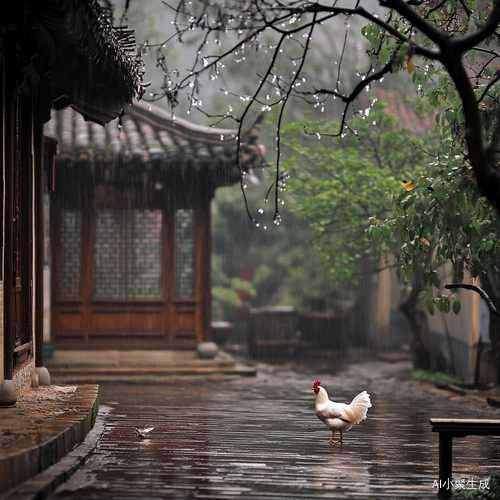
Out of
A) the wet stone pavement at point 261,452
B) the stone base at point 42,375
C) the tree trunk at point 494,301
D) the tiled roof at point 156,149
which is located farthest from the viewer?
the tiled roof at point 156,149

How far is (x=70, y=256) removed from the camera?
14719 millimetres

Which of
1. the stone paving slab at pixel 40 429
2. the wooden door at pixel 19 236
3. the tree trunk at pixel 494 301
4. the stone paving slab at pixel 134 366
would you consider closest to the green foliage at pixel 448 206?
the stone paving slab at pixel 40 429

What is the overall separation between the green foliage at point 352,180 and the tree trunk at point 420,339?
1.10 meters

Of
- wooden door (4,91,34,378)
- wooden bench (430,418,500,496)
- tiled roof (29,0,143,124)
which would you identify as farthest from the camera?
wooden door (4,91,34,378)

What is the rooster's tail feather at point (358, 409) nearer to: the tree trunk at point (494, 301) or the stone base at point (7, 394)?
the stone base at point (7, 394)

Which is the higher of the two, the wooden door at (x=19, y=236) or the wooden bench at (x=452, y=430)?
the wooden door at (x=19, y=236)

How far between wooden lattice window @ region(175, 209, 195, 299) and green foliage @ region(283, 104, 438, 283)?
228 cm

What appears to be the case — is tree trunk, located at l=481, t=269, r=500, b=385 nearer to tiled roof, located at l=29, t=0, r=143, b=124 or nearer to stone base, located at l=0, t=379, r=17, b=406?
tiled roof, located at l=29, t=0, r=143, b=124

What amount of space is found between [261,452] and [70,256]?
29.9ft

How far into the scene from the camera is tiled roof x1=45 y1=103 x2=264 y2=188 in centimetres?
1402

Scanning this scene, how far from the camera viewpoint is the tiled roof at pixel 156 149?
1402 centimetres

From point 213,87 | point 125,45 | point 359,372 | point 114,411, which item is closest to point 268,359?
point 359,372

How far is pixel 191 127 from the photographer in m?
15.0

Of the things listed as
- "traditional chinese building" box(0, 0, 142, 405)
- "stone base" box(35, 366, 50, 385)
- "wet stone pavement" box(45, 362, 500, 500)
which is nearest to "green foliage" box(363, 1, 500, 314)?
"wet stone pavement" box(45, 362, 500, 500)
